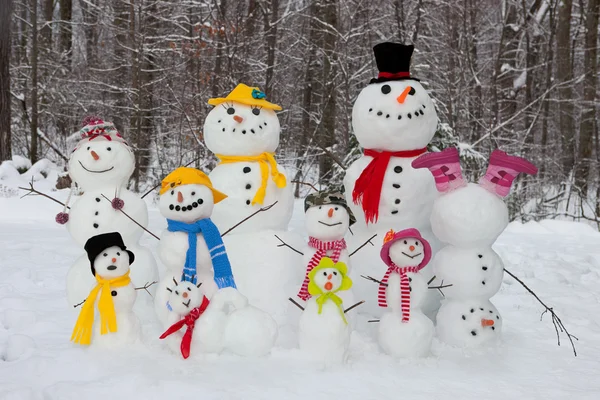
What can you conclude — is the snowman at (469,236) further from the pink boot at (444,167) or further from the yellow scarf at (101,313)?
the yellow scarf at (101,313)

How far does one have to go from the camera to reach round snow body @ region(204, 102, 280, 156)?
3500 mm

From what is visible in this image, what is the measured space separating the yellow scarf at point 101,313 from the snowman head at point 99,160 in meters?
0.77

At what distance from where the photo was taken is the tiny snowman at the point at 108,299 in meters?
2.81

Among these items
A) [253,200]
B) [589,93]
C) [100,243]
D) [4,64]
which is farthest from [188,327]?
[589,93]

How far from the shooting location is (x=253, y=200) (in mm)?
3410

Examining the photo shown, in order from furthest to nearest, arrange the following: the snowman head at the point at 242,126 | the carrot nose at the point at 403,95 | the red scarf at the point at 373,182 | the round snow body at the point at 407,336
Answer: the snowman head at the point at 242,126 → the red scarf at the point at 373,182 → the carrot nose at the point at 403,95 → the round snow body at the point at 407,336

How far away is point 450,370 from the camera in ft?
9.23

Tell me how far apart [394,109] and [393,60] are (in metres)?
0.36

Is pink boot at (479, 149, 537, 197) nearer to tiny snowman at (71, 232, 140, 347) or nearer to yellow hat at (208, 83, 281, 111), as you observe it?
yellow hat at (208, 83, 281, 111)

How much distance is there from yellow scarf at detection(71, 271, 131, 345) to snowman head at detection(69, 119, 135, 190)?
0.77 m

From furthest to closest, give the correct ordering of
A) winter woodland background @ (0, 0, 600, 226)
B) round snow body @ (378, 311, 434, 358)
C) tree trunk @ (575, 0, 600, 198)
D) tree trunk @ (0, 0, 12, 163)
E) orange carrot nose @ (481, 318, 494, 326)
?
tree trunk @ (575, 0, 600, 198) < winter woodland background @ (0, 0, 600, 226) < tree trunk @ (0, 0, 12, 163) < orange carrot nose @ (481, 318, 494, 326) < round snow body @ (378, 311, 434, 358)

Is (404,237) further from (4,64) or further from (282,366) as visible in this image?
(4,64)

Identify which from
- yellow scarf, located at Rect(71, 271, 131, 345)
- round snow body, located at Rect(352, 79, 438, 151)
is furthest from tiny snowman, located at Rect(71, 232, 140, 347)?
round snow body, located at Rect(352, 79, 438, 151)

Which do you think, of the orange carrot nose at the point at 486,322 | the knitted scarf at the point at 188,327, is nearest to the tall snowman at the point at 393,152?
the orange carrot nose at the point at 486,322
